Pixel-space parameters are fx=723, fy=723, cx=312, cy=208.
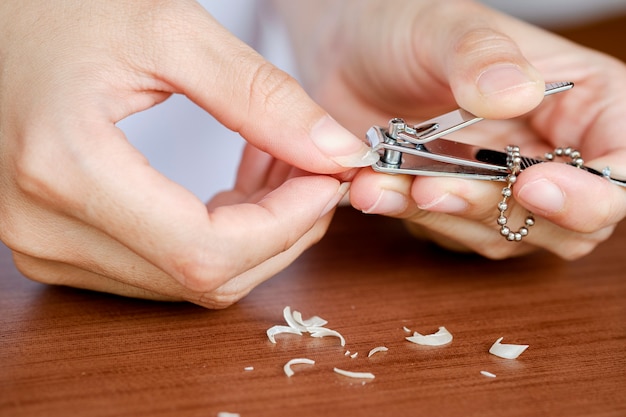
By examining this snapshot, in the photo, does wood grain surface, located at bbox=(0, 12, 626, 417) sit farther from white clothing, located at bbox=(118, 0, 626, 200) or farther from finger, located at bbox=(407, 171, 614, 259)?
white clothing, located at bbox=(118, 0, 626, 200)

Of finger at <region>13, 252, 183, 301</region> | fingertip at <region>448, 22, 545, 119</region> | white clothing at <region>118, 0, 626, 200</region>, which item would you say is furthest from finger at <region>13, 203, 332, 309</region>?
white clothing at <region>118, 0, 626, 200</region>

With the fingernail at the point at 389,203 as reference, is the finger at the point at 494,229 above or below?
above

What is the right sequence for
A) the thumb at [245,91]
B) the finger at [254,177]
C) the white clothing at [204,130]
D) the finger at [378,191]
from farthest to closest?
the white clothing at [204,130], the finger at [254,177], the finger at [378,191], the thumb at [245,91]

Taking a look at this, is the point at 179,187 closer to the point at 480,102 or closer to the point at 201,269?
the point at 201,269

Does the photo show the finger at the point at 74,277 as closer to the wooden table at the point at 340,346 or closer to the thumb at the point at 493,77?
the wooden table at the point at 340,346

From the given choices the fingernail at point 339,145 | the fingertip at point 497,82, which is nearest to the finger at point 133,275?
the fingernail at point 339,145

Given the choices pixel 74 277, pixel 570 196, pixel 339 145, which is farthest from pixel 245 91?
pixel 570 196

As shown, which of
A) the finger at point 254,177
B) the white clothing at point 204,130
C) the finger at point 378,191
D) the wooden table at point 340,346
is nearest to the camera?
the wooden table at point 340,346
